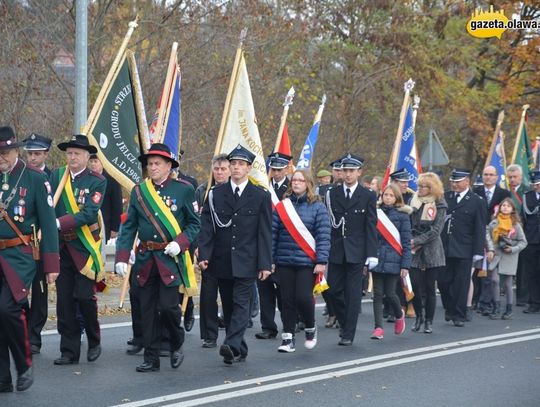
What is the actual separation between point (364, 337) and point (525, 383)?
10.1ft

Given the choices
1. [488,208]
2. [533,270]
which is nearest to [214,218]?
[488,208]

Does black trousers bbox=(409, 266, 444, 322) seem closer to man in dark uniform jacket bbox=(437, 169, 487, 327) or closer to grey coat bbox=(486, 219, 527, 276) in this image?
man in dark uniform jacket bbox=(437, 169, 487, 327)

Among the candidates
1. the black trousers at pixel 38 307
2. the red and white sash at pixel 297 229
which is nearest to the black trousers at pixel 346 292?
the red and white sash at pixel 297 229

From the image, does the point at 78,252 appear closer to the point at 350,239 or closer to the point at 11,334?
the point at 11,334

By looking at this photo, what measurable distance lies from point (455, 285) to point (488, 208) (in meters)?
2.62

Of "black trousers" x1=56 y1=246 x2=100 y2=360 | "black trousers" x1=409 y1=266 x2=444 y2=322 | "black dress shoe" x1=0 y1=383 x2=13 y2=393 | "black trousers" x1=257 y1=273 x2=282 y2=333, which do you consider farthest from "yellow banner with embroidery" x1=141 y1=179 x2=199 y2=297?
"black trousers" x1=409 y1=266 x2=444 y2=322

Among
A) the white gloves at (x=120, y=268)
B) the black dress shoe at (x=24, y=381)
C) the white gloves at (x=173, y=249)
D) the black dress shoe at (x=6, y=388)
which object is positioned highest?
the white gloves at (x=173, y=249)

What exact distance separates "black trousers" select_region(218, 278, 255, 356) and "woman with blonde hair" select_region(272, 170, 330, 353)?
2.59 ft

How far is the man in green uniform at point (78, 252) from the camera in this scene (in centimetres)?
995

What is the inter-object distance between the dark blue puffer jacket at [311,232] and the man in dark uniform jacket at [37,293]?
2290mm

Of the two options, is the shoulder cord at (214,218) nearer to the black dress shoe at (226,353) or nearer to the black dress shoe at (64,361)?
the black dress shoe at (226,353)

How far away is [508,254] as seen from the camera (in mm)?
15484

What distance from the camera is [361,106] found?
2833cm

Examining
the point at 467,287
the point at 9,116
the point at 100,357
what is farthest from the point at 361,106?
the point at 100,357
